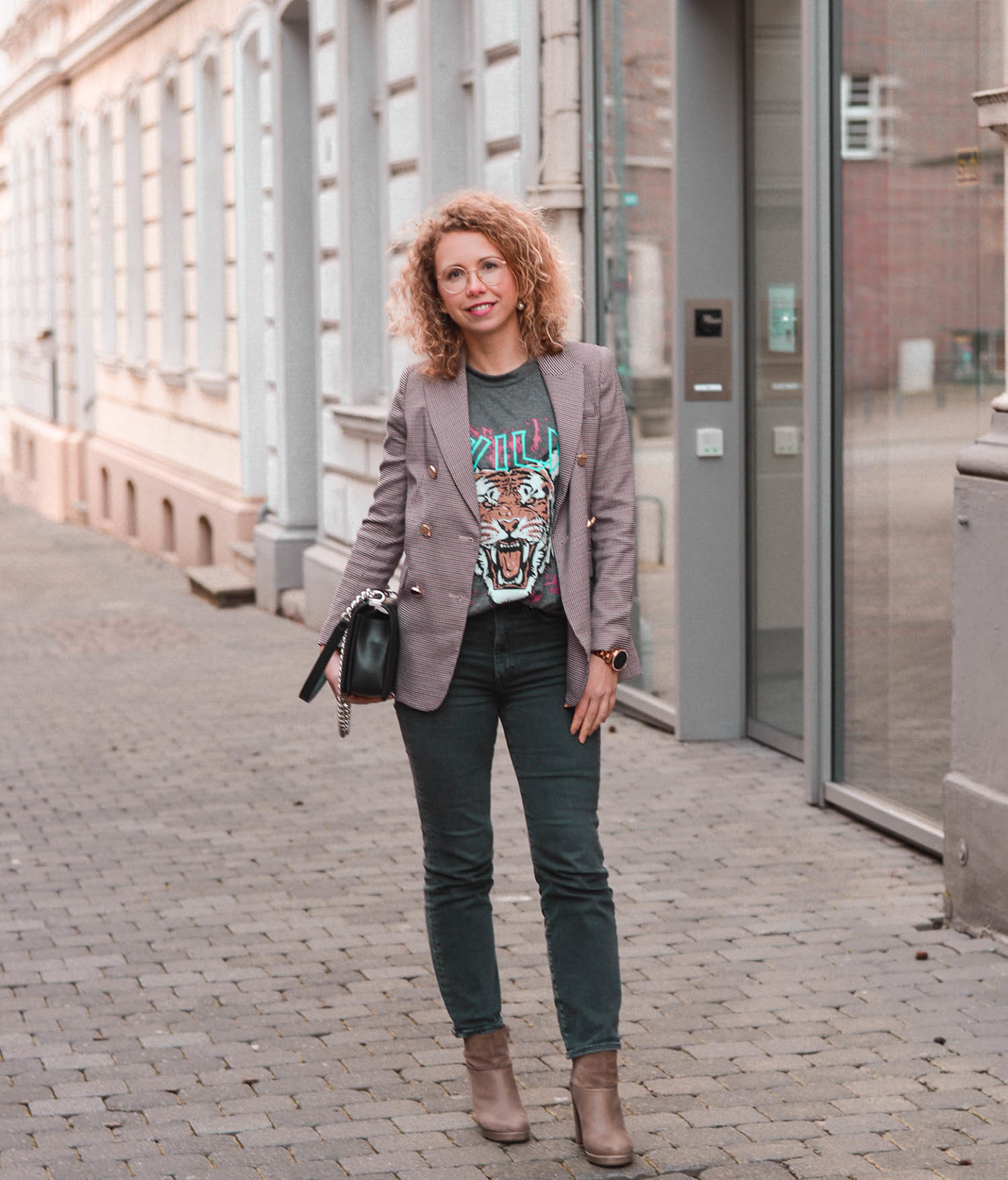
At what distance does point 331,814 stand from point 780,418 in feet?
7.76

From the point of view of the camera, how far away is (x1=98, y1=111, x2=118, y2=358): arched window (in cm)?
2158

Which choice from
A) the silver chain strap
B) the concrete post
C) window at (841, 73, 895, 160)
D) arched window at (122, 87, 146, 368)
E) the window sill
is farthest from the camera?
arched window at (122, 87, 146, 368)

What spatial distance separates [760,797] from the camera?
7.49 metres

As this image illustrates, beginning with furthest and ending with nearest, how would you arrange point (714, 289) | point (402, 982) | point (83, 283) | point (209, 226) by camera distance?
1. point (83, 283)
2. point (209, 226)
3. point (714, 289)
4. point (402, 982)

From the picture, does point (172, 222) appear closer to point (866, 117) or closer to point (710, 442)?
point (710, 442)

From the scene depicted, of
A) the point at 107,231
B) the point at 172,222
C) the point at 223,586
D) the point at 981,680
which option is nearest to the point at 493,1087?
the point at 981,680

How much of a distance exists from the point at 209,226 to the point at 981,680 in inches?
485

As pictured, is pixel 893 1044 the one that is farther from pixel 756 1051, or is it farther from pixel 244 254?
pixel 244 254

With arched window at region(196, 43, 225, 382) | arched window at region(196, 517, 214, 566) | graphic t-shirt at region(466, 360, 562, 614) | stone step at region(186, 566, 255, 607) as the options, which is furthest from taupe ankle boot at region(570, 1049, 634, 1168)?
arched window at region(196, 43, 225, 382)

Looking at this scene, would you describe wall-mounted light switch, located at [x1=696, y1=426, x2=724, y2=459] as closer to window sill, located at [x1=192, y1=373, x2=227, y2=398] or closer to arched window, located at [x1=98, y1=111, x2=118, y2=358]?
window sill, located at [x1=192, y1=373, x2=227, y2=398]

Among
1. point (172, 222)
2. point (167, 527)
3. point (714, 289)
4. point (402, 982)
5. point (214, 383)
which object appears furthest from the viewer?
point (172, 222)

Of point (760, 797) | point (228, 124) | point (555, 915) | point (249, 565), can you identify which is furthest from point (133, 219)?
point (555, 915)

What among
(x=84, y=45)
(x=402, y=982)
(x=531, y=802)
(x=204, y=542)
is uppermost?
(x=84, y=45)

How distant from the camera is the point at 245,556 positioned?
1471 cm
